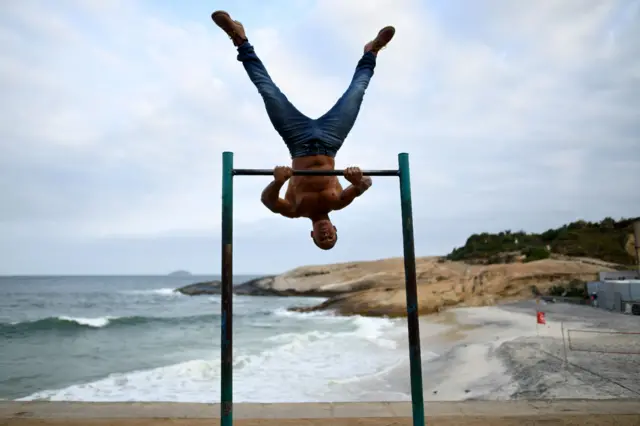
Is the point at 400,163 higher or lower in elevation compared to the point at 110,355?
higher

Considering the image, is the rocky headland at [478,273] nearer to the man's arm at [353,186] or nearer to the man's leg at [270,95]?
the man's arm at [353,186]

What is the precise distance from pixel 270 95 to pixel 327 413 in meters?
3.36

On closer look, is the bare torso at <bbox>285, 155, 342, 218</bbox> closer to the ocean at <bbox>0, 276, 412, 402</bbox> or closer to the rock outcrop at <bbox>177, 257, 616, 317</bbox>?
the ocean at <bbox>0, 276, 412, 402</bbox>

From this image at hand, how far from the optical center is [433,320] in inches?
703

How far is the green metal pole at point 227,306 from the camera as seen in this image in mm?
2914

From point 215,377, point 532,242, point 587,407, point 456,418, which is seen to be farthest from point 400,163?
point 532,242

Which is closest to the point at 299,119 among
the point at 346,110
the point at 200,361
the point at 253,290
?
the point at 346,110

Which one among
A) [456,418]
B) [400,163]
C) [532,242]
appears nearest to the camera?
[400,163]

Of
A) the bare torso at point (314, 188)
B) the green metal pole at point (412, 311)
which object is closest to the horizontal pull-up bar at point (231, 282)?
the green metal pole at point (412, 311)

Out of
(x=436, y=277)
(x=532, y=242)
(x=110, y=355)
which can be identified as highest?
(x=532, y=242)

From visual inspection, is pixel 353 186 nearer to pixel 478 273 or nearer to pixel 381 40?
pixel 381 40

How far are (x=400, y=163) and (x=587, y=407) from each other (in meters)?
3.75

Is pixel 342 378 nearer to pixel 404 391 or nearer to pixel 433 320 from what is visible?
pixel 404 391

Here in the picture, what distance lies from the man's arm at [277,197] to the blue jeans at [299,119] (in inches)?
16.0
